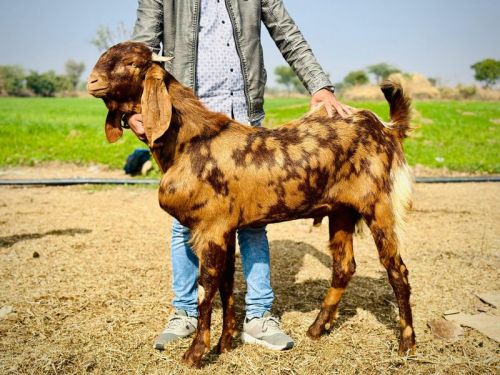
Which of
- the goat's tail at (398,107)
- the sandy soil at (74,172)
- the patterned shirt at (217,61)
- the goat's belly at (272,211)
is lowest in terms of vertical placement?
the sandy soil at (74,172)

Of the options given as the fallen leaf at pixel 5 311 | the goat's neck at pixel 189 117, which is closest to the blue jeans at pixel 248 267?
the goat's neck at pixel 189 117

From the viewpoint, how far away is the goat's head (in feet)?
10.2

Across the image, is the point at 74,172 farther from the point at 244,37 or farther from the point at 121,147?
the point at 244,37

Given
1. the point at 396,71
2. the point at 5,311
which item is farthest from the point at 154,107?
the point at 396,71

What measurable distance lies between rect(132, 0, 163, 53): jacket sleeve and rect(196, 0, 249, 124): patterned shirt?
345mm

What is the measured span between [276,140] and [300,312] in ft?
6.44

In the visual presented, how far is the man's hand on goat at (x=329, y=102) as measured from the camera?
3.70m

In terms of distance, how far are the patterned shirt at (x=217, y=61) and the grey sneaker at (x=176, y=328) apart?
5.88 feet

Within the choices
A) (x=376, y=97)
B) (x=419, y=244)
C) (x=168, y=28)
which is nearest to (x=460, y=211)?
(x=419, y=244)

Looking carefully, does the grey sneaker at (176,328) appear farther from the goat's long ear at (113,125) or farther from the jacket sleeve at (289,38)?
the jacket sleeve at (289,38)

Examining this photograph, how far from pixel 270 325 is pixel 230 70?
7.04ft

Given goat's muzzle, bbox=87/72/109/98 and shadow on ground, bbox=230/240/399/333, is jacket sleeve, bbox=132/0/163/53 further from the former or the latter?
shadow on ground, bbox=230/240/399/333

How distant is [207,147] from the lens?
11.0 feet

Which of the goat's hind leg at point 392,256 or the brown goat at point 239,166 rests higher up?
the brown goat at point 239,166
